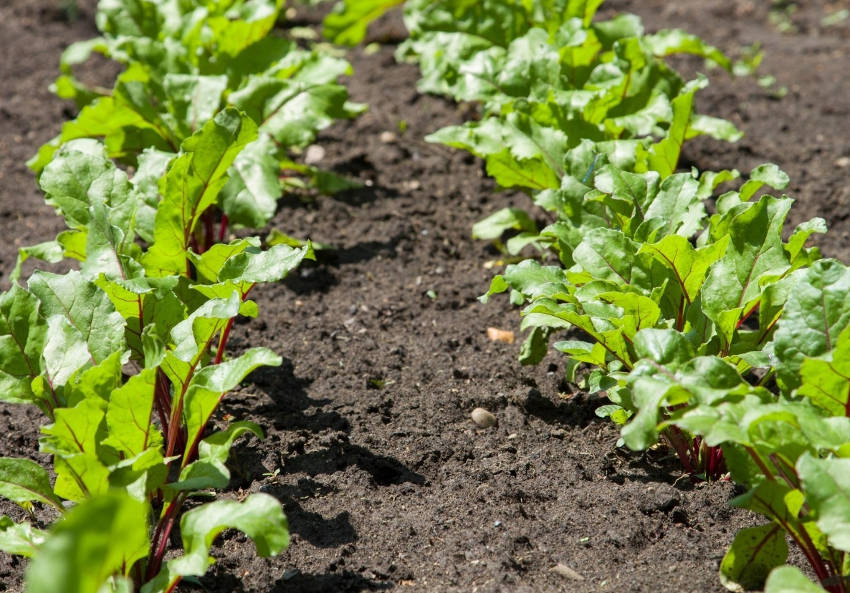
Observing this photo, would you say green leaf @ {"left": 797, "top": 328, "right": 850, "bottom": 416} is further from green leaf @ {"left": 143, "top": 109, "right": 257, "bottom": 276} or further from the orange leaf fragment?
green leaf @ {"left": 143, "top": 109, "right": 257, "bottom": 276}

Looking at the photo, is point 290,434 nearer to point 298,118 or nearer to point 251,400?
point 251,400

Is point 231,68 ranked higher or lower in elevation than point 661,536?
higher

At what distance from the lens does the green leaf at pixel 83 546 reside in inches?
47.1

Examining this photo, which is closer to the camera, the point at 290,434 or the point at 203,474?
the point at 203,474

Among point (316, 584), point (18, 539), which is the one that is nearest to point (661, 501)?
point (316, 584)

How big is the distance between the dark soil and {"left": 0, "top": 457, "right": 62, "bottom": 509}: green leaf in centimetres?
24

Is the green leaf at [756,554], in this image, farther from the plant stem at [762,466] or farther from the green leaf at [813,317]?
the green leaf at [813,317]

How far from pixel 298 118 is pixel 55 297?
4.95 ft

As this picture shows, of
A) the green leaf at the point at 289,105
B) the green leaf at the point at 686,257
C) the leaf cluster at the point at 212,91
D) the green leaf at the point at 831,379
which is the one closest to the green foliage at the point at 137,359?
the leaf cluster at the point at 212,91

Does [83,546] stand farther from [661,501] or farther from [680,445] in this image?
[680,445]

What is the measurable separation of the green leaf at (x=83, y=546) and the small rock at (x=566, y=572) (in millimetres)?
1081

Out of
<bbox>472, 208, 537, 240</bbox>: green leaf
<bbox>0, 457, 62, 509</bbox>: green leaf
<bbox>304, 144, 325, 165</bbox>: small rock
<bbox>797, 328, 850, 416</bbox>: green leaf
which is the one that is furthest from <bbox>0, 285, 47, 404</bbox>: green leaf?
<bbox>304, 144, 325, 165</bbox>: small rock

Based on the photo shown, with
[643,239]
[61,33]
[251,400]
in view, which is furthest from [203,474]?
[61,33]

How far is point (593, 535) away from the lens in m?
2.23
